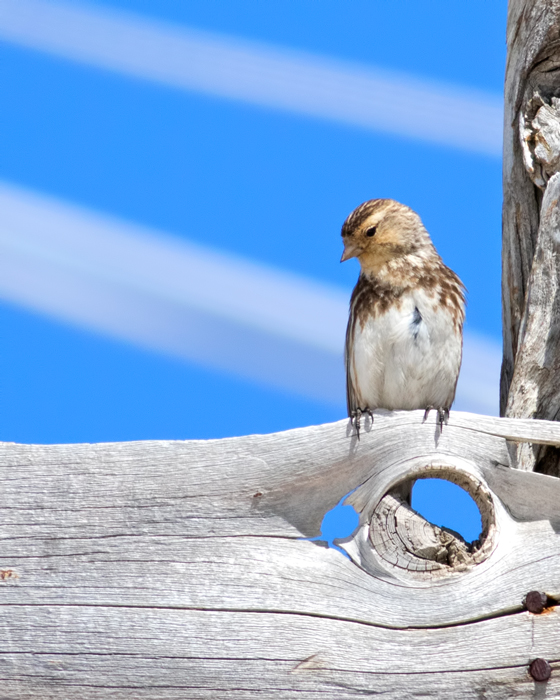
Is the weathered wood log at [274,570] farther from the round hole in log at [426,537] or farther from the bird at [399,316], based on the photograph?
the bird at [399,316]

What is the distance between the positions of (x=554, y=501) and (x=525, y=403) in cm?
77

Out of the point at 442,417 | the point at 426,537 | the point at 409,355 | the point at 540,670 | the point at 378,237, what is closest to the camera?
the point at 540,670

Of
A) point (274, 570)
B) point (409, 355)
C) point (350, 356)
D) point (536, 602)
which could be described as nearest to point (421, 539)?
point (536, 602)

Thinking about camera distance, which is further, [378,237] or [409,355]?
[378,237]

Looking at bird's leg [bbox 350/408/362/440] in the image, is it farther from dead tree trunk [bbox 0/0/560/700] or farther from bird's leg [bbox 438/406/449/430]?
bird's leg [bbox 438/406/449/430]

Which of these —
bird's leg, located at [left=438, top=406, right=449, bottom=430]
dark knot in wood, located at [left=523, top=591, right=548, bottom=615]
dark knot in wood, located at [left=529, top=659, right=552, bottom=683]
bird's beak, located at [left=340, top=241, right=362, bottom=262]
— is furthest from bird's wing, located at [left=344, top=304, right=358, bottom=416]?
dark knot in wood, located at [left=529, top=659, right=552, bottom=683]

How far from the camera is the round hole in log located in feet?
9.98

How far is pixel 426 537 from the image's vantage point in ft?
10.2

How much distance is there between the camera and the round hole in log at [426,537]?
3.04 meters

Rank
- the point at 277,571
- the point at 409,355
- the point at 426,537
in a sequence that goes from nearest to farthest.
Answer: the point at 277,571
the point at 426,537
the point at 409,355

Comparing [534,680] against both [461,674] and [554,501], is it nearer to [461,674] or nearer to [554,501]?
[461,674]

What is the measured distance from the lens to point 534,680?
110 inches

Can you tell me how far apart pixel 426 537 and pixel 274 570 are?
58 centimetres

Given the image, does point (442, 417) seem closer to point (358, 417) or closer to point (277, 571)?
point (358, 417)
